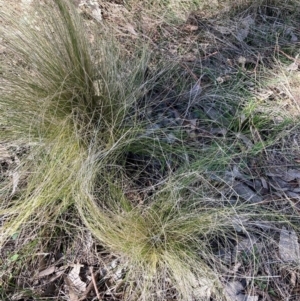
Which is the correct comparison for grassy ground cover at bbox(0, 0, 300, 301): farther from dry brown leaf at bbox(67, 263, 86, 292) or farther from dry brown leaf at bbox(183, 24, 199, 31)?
dry brown leaf at bbox(183, 24, 199, 31)

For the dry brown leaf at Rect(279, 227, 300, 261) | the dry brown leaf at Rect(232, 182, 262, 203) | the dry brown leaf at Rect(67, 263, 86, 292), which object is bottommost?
the dry brown leaf at Rect(279, 227, 300, 261)

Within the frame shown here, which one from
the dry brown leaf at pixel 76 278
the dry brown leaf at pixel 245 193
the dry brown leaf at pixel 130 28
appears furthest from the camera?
the dry brown leaf at pixel 130 28

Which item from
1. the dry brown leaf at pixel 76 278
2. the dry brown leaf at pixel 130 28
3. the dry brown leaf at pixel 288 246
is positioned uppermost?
the dry brown leaf at pixel 130 28

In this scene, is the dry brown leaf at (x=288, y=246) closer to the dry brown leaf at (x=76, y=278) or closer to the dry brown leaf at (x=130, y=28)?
the dry brown leaf at (x=76, y=278)

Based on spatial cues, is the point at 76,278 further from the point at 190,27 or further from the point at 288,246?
the point at 190,27

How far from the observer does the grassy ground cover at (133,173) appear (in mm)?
1324

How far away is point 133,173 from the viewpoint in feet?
5.15

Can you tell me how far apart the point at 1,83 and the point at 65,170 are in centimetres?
44

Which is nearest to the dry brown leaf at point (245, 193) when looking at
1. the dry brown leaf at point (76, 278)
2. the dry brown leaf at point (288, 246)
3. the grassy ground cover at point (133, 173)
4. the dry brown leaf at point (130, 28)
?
the grassy ground cover at point (133, 173)

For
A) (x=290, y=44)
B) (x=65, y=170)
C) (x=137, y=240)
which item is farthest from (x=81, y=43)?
(x=290, y=44)

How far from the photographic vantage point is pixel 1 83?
59.8 inches

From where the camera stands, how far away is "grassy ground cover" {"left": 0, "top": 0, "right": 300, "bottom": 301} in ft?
4.34

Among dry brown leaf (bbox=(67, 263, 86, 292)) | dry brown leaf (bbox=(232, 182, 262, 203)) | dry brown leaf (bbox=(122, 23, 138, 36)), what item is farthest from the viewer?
dry brown leaf (bbox=(122, 23, 138, 36))

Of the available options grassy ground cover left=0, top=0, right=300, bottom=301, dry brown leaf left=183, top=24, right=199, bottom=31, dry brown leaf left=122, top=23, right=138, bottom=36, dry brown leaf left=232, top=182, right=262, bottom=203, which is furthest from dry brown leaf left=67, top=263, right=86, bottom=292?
dry brown leaf left=183, top=24, right=199, bottom=31
